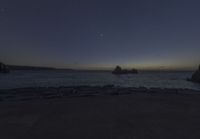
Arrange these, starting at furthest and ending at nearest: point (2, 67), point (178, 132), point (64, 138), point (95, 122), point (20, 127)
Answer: point (2, 67), point (95, 122), point (20, 127), point (178, 132), point (64, 138)

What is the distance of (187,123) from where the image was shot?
18.0 ft

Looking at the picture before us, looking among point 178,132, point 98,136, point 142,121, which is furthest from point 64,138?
point 178,132

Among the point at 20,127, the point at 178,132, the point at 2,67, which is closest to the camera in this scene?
the point at 178,132

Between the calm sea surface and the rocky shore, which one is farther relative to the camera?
the calm sea surface

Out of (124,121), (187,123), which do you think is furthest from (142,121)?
(187,123)

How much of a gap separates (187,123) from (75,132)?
3.91 meters

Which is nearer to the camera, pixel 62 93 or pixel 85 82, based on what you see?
pixel 62 93

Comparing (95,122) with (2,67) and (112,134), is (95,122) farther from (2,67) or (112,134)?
(2,67)

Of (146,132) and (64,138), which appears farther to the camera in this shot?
(146,132)

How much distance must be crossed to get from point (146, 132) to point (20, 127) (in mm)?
4063

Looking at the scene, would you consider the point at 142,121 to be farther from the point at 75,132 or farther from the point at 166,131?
the point at 75,132

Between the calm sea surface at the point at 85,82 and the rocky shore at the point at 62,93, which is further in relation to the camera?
the calm sea surface at the point at 85,82

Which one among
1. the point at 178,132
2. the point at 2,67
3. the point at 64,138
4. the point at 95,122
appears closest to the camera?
the point at 64,138

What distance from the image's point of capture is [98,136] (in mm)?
4406
